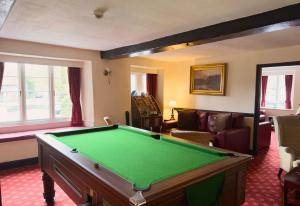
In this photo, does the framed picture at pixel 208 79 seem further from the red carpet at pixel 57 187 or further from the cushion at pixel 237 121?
the red carpet at pixel 57 187

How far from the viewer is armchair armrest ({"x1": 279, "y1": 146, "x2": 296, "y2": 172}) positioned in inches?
131

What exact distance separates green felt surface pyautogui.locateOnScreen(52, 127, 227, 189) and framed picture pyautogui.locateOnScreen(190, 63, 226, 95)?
Answer: 3277 mm

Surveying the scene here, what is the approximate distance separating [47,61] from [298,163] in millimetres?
4869

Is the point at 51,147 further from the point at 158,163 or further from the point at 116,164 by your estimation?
the point at 158,163

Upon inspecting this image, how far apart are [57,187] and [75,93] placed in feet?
7.54

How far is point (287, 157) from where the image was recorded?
134 inches

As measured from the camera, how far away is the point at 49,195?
112 inches

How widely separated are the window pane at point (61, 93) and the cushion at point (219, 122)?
134 inches

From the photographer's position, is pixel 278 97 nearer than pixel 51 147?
No

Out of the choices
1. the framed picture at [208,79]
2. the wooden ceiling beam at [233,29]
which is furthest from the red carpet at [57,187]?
the wooden ceiling beam at [233,29]

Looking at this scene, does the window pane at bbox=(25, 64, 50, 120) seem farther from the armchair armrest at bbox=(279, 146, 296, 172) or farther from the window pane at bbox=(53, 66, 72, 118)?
the armchair armrest at bbox=(279, 146, 296, 172)

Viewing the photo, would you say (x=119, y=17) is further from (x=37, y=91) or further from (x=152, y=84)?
(x=152, y=84)

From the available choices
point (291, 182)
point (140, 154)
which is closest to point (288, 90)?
point (291, 182)

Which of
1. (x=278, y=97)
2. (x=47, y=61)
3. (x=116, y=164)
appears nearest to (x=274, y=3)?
(x=116, y=164)
